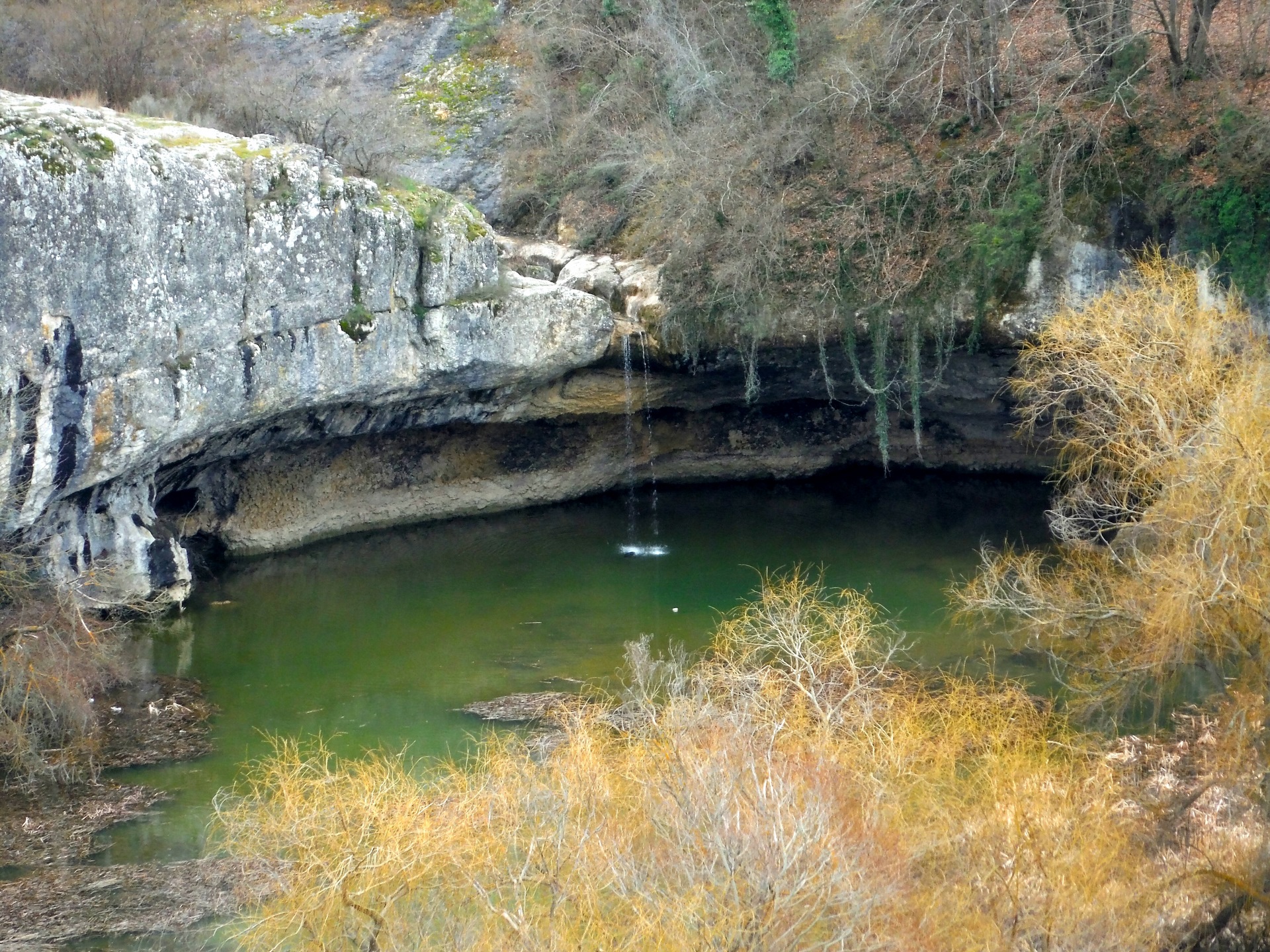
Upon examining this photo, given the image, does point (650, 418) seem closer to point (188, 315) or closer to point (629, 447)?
point (629, 447)

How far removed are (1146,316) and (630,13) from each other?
14.8 meters

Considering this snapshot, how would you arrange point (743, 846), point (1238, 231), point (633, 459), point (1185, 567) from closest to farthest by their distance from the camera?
point (743, 846) → point (1185, 567) → point (1238, 231) → point (633, 459)

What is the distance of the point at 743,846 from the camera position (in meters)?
7.65

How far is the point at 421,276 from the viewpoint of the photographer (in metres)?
18.6

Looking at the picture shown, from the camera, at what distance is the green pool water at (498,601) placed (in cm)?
1491

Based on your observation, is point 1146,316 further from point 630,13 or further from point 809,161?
point 630,13

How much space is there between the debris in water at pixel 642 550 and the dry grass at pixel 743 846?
9917 mm

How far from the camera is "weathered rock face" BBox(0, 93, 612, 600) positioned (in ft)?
45.9

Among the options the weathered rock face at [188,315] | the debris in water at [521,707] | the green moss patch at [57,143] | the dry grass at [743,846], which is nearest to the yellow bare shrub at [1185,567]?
the dry grass at [743,846]

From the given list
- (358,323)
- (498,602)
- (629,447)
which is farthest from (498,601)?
(629,447)

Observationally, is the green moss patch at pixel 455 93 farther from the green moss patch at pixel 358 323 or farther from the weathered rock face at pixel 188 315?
the green moss patch at pixel 358 323

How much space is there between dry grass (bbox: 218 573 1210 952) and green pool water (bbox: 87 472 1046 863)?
3.87m

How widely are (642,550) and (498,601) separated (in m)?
3.12

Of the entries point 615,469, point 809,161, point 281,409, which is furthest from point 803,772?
point 615,469
